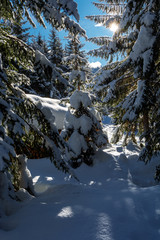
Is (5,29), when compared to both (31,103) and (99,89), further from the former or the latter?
(99,89)

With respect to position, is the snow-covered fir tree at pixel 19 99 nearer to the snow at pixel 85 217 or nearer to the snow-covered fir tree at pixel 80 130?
the snow at pixel 85 217

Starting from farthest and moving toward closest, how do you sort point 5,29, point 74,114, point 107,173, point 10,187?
point 74,114
point 107,173
point 5,29
point 10,187

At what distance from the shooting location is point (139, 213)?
2576 mm

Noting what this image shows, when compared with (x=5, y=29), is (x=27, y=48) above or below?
below

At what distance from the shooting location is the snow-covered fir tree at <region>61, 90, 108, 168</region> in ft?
27.3

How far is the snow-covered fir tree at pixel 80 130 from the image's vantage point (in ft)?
→ 27.3

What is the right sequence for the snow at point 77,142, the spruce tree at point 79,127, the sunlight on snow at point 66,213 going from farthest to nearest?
the spruce tree at point 79,127 < the snow at point 77,142 < the sunlight on snow at point 66,213

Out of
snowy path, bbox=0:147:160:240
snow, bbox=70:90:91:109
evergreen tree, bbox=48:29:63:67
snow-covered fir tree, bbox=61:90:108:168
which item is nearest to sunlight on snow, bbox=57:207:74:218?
snowy path, bbox=0:147:160:240

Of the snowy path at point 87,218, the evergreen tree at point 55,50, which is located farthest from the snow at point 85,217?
the evergreen tree at point 55,50

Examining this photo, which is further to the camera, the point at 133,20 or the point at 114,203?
the point at 133,20

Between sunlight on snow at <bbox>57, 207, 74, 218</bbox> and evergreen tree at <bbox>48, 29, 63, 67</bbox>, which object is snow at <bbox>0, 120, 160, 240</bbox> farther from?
evergreen tree at <bbox>48, 29, 63, 67</bbox>

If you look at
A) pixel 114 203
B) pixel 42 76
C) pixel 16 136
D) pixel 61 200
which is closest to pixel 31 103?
pixel 42 76

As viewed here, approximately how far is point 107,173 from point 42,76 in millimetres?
5632

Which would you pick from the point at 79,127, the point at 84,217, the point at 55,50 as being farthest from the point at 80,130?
the point at 55,50
